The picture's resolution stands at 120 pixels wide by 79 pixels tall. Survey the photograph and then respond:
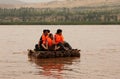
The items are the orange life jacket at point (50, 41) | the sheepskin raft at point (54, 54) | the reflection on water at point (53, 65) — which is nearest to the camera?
the reflection on water at point (53, 65)

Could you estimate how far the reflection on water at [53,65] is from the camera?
1816 cm

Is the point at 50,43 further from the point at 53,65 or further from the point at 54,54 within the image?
the point at 53,65

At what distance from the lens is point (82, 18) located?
123312mm

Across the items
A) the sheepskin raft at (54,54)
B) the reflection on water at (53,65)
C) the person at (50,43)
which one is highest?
the person at (50,43)

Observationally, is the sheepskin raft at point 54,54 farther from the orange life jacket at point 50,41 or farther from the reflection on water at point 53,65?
the orange life jacket at point 50,41

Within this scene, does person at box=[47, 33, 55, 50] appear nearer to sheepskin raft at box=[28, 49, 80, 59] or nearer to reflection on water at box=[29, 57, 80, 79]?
sheepskin raft at box=[28, 49, 80, 59]

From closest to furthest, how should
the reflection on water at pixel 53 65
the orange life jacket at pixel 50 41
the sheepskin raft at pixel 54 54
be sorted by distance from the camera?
1. the reflection on water at pixel 53 65
2. the sheepskin raft at pixel 54 54
3. the orange life jacket at pixel 50 41

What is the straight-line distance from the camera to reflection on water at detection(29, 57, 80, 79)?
59.6ft

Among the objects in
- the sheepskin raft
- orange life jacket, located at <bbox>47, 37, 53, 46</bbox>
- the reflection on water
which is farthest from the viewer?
orange life jacket, located at <bbox>47, 37, 53, 46</bbox>

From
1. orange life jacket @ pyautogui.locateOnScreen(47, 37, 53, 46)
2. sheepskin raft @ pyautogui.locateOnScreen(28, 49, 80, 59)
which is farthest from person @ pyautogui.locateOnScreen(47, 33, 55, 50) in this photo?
sheepskin raft @ pyautogui.locateOnScreen(28, 49, 80, 59)

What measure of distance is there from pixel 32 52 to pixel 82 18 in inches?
3893

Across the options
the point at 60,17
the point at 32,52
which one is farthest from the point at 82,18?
the point at 32,52

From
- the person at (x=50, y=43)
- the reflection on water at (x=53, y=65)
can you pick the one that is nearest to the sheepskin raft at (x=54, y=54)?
the reflection on water at (x=53, y=65)

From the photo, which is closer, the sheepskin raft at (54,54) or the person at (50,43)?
the sheepskin raft at (54,54)
